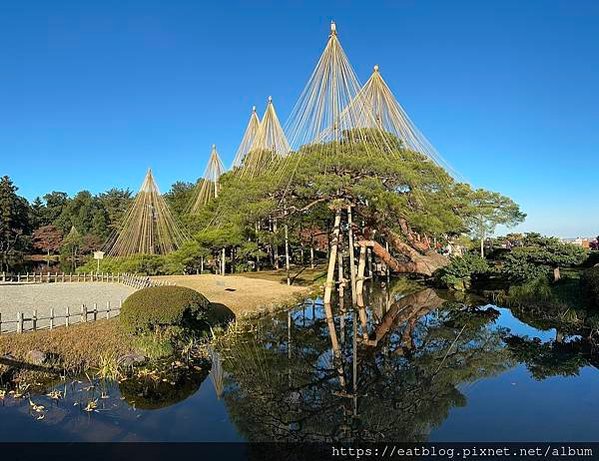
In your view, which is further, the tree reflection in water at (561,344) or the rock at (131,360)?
the tree reflection in water at (561,344)

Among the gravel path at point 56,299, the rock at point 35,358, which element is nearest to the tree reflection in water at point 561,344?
the rock at point 35,358

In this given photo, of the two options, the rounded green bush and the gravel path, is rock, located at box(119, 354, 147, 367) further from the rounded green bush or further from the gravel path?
the gravel path

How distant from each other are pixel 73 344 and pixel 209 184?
3118cm

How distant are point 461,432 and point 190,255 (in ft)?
85.6

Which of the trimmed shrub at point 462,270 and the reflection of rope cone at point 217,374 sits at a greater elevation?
the trimmed shrub at point 462,270

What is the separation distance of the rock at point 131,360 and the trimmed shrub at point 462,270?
18.7m

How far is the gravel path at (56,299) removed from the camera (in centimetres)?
1423

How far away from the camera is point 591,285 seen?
49.0ft

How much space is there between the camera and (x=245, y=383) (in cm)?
966

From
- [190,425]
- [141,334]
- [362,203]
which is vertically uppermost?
[362,203]

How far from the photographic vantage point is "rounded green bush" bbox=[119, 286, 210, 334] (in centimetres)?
1097

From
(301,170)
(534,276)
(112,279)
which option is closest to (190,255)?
(112,279)

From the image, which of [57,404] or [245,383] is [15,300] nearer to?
[57,404]

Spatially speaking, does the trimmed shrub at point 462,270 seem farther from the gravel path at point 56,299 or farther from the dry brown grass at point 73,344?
the dry brown grass at point 73,344
